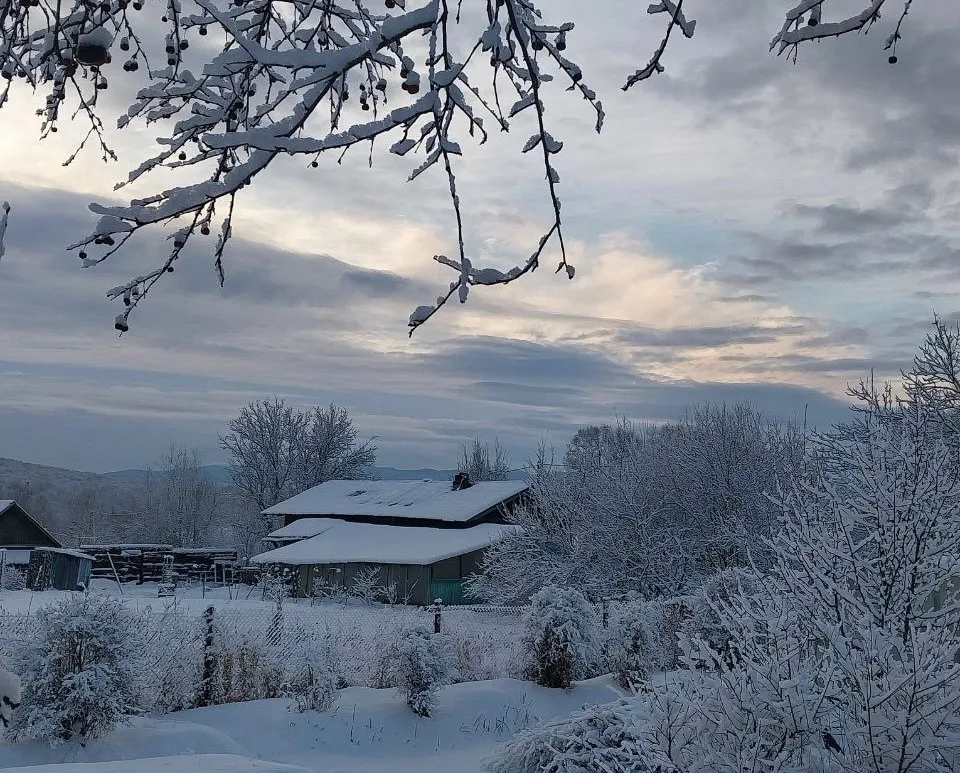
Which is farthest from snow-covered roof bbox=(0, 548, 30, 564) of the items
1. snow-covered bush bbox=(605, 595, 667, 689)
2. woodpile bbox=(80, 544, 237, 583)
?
snow-covered bush bbox=(605, 595, 667, 689)

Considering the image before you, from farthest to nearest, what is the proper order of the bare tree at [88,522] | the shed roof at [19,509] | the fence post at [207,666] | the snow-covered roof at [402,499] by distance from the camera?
the bare tree at [88,522], the shed roof at [19,509], the snow-covered roof at [402,499], the fence post at [207,666]

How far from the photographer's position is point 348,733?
10.9 metres

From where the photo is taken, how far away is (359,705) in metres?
12.1

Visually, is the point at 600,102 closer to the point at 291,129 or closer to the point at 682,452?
the point at 291,129

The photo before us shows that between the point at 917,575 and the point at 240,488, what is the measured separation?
5062 centimetres

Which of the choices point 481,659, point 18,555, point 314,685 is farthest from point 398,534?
point 314,685

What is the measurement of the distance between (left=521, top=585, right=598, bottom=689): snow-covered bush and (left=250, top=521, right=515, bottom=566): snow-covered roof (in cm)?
1723

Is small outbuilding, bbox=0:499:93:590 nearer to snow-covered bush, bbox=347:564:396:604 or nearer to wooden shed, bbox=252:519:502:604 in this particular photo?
wooden shed, bbox=252:519:502:604

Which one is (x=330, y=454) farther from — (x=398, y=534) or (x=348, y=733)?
(x=348, y=733)

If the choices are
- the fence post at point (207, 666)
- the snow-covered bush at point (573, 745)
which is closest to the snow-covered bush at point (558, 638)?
the fence post at point (207, 666)

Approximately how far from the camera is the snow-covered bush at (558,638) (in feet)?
44.5

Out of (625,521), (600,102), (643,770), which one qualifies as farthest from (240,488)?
(600,102)

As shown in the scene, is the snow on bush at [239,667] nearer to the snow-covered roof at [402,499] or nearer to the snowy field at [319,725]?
the snowy field at [319,725]

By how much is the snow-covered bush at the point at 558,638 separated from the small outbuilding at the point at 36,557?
65.4ft
